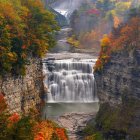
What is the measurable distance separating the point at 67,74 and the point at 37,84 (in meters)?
22.7

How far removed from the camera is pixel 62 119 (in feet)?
212

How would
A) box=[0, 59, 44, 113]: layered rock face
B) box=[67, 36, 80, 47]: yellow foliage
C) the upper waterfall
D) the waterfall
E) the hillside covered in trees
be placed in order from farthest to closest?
the upper waterfall → the hillside covered in trees → box=[67, 36, 80, 47]: yellow foliage → the waterfall → box=[0, 59, 44, 113]: layered rock face

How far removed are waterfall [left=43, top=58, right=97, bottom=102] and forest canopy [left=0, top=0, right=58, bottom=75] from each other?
656 inches

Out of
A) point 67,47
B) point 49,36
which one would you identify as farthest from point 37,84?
point 67,47

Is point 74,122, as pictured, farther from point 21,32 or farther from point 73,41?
point 73,41

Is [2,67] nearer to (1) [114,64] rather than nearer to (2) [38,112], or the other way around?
(2) [38,112]

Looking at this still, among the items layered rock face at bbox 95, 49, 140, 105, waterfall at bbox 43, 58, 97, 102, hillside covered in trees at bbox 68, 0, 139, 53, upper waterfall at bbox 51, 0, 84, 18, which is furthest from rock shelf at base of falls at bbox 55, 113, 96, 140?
upper waterfall at bbox 51, 0, 84, 18

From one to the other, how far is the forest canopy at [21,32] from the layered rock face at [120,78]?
345 inches

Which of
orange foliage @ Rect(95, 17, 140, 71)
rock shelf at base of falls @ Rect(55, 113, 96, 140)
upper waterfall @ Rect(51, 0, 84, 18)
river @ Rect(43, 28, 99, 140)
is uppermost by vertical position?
upper waterfall @ Rect(51, 0, 84, 18)

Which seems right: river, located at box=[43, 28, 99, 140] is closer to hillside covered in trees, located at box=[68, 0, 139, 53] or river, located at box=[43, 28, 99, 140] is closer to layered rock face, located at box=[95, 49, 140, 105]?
layered rock face, located at box=[95, 49, 140, 105]

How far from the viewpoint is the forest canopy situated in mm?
48562

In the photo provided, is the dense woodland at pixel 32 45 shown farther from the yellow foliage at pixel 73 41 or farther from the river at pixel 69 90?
the yellow foliage at pixel 73 41

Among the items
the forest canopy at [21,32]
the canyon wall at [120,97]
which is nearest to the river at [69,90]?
the canyon wall at [120,97]

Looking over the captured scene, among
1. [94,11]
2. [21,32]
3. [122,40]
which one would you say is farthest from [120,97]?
[94,11]
